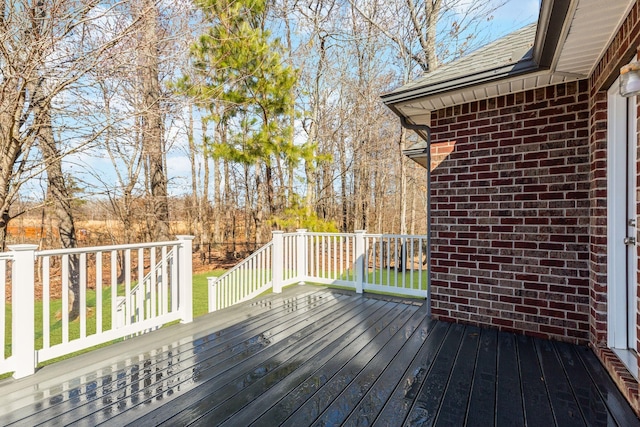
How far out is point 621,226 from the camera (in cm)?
271

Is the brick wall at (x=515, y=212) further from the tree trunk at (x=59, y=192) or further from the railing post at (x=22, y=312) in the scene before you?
the tree trunk at (x=59, y=192)

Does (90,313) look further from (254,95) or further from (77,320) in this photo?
(254,95)

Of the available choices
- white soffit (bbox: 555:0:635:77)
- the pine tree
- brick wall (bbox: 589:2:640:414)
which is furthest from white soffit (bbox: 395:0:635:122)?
the pine tree

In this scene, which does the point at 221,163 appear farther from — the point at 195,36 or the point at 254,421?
the point at 254,421

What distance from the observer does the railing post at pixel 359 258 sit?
Answer: 5.47m

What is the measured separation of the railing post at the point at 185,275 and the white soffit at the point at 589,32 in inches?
156

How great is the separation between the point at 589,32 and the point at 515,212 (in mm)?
1713

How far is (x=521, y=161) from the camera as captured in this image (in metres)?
3.46

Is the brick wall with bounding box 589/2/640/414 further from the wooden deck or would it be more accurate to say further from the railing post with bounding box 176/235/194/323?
the railing post with bounding box 176/235/194/323

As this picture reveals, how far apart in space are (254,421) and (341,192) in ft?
48.1

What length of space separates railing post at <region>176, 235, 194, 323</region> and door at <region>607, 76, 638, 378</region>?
4.11m

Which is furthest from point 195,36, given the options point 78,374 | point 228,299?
point 78,374

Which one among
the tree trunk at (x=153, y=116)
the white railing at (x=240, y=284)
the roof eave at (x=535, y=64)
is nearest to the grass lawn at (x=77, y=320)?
the white railing at (x=240, y=284)

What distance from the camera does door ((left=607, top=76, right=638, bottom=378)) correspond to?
2660mm
